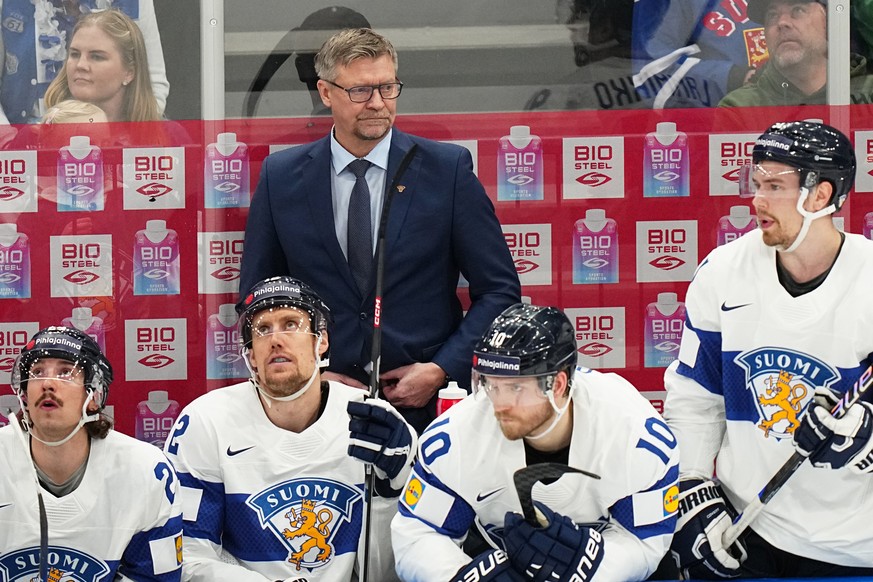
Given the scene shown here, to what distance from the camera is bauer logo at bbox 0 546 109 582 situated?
2.98 metres

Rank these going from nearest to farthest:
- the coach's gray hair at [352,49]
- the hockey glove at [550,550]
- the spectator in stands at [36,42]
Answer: the hockey glove at [550,550] → the coach's gray hair at [352,49] → the spectator in stands at [36,42]

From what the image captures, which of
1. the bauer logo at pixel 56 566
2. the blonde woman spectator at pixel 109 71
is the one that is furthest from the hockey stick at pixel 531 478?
the blonde woman spectator at pixel 109 71

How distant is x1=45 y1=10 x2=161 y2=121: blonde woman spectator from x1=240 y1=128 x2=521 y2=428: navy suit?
2.20 feet

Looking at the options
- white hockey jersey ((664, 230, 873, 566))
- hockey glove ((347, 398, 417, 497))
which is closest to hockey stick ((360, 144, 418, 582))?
hockey glove ((347, 398, 417, 497))

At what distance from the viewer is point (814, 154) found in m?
3.05

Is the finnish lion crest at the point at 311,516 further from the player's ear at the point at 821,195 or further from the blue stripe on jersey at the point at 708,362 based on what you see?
the player's ear at the point at 821,195

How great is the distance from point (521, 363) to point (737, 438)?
742 mm

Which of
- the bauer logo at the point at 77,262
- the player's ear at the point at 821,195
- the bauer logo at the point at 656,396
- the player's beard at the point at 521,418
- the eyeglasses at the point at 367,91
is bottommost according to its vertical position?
the bauer logo at the point at 656,396

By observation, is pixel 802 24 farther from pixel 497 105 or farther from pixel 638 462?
pixel 638 462

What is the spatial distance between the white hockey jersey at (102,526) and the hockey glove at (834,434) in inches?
58.9

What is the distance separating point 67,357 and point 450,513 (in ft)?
3.29

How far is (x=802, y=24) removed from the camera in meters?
4.18

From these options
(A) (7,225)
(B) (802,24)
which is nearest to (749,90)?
(B) (802,24)

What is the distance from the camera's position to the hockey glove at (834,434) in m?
2.86
